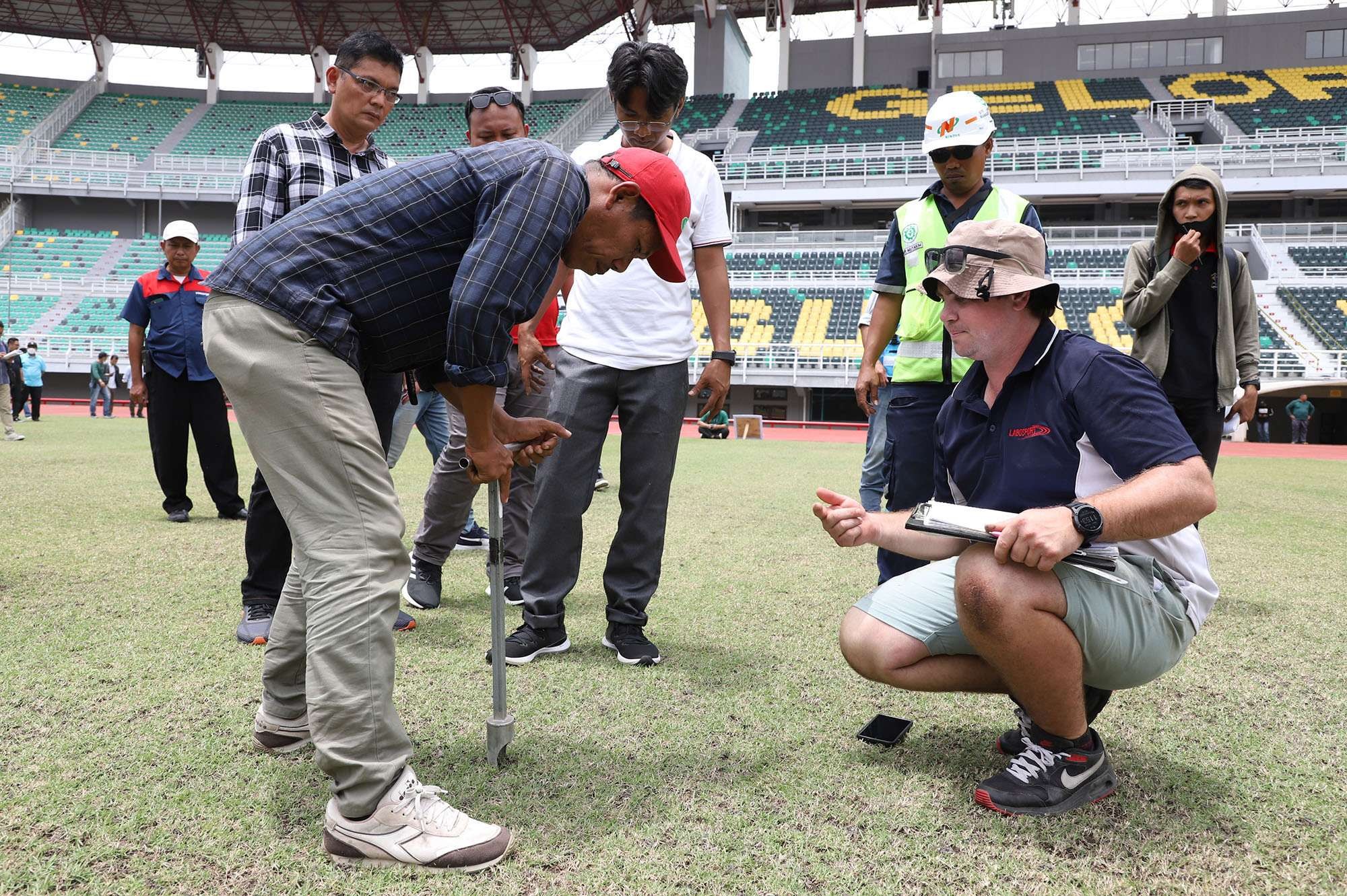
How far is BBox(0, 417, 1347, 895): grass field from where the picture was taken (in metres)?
1.84

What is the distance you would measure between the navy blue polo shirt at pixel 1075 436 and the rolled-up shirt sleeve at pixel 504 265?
1.12m

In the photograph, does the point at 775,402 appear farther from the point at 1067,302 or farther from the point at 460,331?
the point at 460,331

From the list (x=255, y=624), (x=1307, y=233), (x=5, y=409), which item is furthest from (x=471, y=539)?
(x=1307, y=233)

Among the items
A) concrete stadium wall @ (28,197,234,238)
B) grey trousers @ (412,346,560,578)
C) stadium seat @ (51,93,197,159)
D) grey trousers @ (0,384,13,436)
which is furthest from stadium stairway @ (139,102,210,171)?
grey trousers @ (412,346,560,578)

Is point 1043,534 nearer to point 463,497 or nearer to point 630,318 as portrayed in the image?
point 630,318

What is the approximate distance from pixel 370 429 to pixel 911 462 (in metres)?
1.91

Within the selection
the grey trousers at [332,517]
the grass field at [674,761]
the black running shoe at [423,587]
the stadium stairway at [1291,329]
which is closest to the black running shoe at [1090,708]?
the grass field at [674,761]

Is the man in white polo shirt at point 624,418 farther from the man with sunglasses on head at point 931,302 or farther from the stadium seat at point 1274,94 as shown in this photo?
the stadium seat at point 1274,94

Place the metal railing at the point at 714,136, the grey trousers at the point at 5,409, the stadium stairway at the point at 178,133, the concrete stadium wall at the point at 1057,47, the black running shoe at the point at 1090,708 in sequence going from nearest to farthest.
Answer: the black running shoe at the point at 1090,708, the grey trousers at the point at 5,409, the metal railing at the point at 714,136, the concrete stadium wall at the point at 1057,47, the stadium stairway at the point at 178,133

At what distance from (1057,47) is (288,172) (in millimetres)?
40590

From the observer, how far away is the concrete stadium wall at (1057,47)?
116 ft

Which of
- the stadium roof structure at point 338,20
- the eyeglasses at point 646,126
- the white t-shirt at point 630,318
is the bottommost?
the white t-shirt at point 630,318

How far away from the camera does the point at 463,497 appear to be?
3.91m

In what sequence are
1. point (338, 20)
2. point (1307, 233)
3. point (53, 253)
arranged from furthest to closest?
point (338, 20) < point (53, 253) < point (1307, 233)
